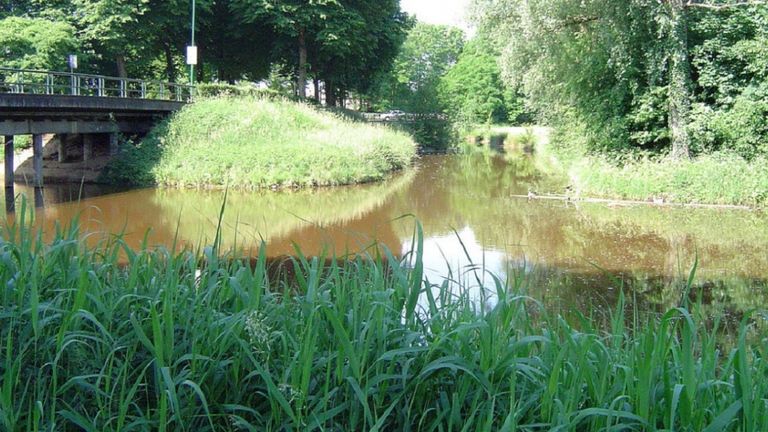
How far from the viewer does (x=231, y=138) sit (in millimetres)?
23406

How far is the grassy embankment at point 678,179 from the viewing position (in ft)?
51.7

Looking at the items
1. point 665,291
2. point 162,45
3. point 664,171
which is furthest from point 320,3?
point 665,291

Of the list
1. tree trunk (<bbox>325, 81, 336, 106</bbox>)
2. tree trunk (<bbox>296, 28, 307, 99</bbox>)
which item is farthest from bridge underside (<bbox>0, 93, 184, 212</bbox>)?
tree trunk (<bbox>325, 81, 336, 106</bbox>)

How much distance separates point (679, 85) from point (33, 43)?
75.6 feet

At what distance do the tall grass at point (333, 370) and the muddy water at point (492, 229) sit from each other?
165 centimetres

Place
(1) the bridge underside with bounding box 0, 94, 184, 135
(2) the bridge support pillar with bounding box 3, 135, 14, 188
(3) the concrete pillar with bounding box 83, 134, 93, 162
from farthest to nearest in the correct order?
(3) the concrete pillar with bounding box 83, 134, 93, 162, (2) the bridge support pillar with bounding box 3, 135, 14, 188, (1) the bridge underside with bounding box 0, 94, 184, 135

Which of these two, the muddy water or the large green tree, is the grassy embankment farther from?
the muddy water

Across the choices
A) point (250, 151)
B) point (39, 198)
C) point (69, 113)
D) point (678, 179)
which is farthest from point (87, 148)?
point (678, 179)

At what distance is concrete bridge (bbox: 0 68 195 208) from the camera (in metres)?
16.8

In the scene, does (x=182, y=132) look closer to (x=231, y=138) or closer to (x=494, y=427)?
(x=231, y=138)

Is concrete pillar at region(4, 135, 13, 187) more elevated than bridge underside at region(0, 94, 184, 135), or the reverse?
bridge underside at region(0, 94, 184, 135)

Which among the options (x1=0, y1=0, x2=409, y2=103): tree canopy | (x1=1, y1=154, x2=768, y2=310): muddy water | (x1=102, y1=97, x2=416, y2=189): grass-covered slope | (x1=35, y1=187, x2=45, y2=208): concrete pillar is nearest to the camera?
(x1=1, y1=154, x2=768, y2=310): muddy water

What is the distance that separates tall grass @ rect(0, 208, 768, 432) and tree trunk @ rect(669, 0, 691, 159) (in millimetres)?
15420

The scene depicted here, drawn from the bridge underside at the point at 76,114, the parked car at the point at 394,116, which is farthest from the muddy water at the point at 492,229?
the parked car at the point at 394,116
